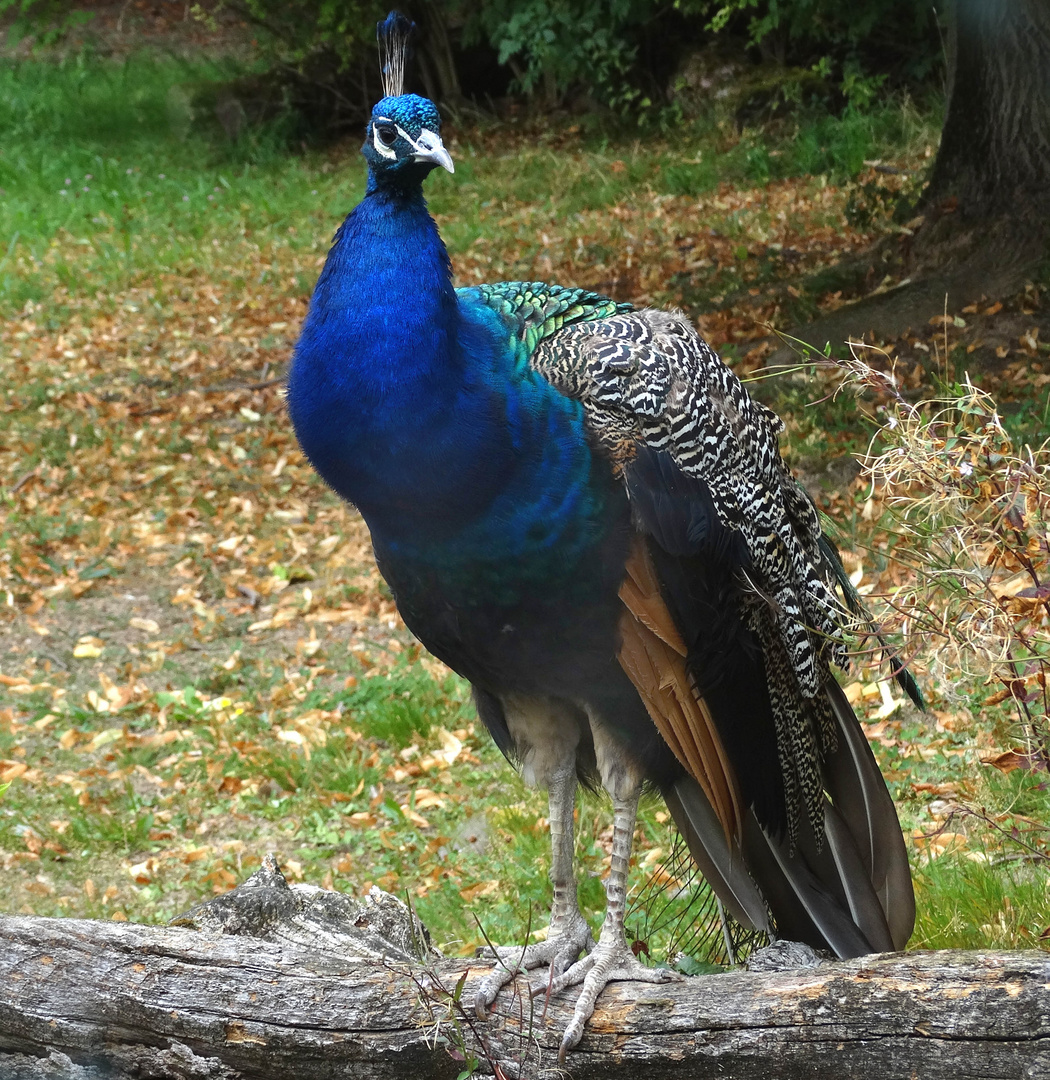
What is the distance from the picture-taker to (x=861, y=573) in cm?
469

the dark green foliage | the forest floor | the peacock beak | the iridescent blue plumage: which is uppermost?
the dark green foliage

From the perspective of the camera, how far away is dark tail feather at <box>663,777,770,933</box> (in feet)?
9.71

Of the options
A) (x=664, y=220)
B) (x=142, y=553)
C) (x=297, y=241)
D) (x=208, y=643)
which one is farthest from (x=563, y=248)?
(x=208, y=643)

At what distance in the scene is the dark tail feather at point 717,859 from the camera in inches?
117

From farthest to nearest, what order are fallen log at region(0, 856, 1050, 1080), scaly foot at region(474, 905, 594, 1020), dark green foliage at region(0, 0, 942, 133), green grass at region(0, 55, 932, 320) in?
dark green foliage at region(0, 0, 942, 133), green grass at region(0, 55, 932, 320), scaly foot at region(474, 905, 594, 1020), fallen log at region(0, 856, 1050, 1080)

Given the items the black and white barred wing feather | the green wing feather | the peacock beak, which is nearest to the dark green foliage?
the green wing feather

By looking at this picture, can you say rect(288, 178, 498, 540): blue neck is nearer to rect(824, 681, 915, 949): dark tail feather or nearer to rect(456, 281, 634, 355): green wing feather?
rect(456, 281, 634, 355): green wing feather

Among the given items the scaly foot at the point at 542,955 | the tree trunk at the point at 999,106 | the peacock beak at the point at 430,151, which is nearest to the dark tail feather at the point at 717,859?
the scaly foot at the point at 542,955

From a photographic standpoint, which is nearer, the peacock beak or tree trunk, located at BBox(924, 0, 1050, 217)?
the peacock beak

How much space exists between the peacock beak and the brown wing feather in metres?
0.83

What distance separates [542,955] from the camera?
2.76 m

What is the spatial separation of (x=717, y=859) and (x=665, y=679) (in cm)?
68

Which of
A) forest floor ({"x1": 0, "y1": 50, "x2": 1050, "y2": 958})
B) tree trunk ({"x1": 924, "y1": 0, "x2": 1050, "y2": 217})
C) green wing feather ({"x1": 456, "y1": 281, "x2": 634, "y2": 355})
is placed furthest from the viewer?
tree trunk ({"x1": 924, "y1": 0, "x2": 1050, "y2": 217})

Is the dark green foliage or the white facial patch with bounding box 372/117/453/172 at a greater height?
the dark green foliage
